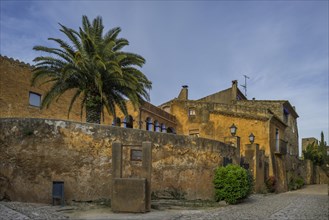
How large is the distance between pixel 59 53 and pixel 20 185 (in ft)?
23.8

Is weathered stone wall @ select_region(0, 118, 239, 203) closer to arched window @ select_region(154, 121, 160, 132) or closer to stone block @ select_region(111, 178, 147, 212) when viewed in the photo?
stone block @ select_region(111, 178, 147, 212)

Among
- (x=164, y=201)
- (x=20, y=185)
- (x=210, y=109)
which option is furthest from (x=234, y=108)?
(x=20, y=185)

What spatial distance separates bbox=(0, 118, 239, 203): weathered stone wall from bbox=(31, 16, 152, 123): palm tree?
3575 mm

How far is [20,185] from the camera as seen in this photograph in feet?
42.4

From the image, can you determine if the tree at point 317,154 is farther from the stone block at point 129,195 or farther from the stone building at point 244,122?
the stone block at point 129,195

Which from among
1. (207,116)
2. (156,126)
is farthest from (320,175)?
(156,126)

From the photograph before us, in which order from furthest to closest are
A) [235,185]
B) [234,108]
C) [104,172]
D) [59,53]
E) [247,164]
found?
[234,108]
[247,164]
[59,53]
[235,185]
[104,172]

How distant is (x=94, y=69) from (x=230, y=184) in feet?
26.9

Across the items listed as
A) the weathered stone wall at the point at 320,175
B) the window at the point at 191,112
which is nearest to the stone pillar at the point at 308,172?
the weathered stone wall at the point at 320,175

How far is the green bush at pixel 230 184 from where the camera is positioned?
1548cm

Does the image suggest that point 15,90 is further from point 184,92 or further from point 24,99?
point 184,92

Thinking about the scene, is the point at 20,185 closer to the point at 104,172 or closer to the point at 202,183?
the point at 104,172

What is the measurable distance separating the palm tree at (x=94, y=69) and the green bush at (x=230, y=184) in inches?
233

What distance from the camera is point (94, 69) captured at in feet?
57.3
